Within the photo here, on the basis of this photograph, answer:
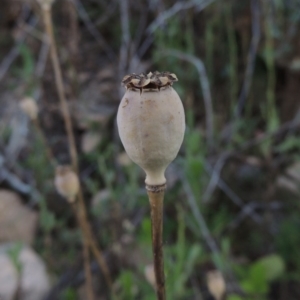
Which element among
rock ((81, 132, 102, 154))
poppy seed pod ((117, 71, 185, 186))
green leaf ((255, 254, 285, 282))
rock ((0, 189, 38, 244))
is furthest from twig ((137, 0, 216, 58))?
poppy seed pod ((117, 71, 185, 186))

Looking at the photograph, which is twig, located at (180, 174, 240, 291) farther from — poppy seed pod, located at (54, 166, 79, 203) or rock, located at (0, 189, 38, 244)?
rock, located at (0, 189, 38, 244)

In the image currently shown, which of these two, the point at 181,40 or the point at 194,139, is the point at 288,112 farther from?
the point at 194,139

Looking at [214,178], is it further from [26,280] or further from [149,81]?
[149,81]

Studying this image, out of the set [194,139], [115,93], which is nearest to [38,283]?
[194,139]

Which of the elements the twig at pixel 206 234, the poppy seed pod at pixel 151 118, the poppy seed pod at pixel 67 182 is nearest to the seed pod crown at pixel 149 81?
the poppy seed pod at pixel 151 118

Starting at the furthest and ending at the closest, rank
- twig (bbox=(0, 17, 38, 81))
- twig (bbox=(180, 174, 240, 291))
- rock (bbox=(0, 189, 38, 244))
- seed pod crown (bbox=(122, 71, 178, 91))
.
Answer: twig (bbox=(0, 17, 38, 81)), rock (bbox=(0, 189, 38, 244)), twig (bbox=(180, 174, 240, 291)), seed pod crown (bbox=(122, 71, 178, 91))

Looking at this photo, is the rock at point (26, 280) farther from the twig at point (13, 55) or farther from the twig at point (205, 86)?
the twig at point (13, 55)
